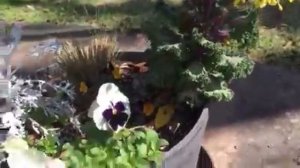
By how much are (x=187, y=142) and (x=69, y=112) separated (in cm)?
42

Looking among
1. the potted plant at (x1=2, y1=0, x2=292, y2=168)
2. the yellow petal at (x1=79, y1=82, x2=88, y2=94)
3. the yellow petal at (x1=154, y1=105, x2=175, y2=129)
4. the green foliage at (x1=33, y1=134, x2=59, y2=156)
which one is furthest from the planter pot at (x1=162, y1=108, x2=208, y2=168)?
the yellow petal at (x1=79, y1=82, x2=88, y2=94)

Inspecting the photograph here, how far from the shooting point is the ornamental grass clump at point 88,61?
2506 mm

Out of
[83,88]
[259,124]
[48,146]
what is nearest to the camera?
[48,146]

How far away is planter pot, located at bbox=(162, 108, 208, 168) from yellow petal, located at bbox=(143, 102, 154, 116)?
20 centimetres

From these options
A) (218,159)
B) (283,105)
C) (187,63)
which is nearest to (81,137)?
(187,63)

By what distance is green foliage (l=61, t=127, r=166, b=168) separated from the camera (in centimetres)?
204

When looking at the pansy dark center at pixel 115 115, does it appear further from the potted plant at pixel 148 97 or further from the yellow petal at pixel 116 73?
the yellow petal at pixel 116 73

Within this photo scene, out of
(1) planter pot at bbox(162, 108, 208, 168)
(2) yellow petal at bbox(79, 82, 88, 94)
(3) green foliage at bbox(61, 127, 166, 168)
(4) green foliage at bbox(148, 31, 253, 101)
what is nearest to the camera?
(3) green foliage at bbox(61, 127, 166, 168)

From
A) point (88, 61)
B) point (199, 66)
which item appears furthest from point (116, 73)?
point (199, 66)

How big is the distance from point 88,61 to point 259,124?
0.86 meters

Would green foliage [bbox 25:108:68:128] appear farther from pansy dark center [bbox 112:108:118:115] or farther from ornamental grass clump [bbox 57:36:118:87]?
pansy dark center [bbox 112:108:118:115]

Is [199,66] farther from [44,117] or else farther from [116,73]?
[44,117]

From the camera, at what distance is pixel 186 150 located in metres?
2.22

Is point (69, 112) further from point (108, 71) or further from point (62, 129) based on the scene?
point (108, 71)
